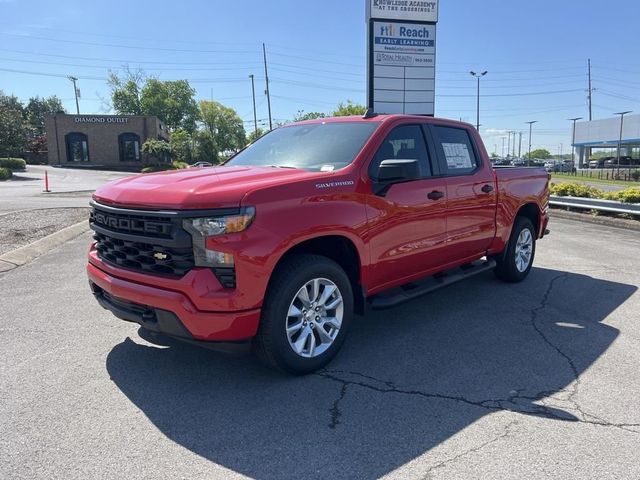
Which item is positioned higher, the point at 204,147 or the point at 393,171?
the point at 204,147

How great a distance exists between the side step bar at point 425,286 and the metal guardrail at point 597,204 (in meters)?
7.69

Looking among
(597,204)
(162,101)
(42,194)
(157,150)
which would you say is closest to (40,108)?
(162,101)

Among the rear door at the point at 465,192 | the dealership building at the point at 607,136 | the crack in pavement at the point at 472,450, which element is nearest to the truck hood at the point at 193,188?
the rear door at the point at 465,192

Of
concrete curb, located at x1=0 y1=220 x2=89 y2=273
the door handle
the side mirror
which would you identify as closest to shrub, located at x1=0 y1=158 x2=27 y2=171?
concrete curb, located at x1=0 y1=220 x2=89 y2=273

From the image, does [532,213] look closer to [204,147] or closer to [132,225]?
[132,225]

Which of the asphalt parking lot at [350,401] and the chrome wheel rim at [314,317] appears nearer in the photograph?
the asphalt parking lot at [350,401]

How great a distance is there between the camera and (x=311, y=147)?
15.7ft

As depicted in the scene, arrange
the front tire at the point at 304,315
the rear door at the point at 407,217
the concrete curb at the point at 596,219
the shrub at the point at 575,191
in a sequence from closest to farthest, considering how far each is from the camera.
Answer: the front tire at the point at 304,315 → the rear door at the point at 407,217 → the concrete curb at the point at 596,219 → the shrub at the point at 575,191

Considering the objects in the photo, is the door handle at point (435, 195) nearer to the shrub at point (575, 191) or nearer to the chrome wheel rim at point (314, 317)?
the chrome wheel rim at point (314, 317)

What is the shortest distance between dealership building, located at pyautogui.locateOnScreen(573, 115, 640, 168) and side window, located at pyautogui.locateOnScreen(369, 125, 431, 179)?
214ft

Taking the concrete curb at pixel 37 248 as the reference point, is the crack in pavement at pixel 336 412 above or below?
below

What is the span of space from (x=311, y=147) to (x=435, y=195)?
4.19ft

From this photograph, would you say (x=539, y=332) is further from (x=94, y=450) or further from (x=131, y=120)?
(x=131, y=120)

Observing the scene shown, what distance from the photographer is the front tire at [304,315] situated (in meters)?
3.59
